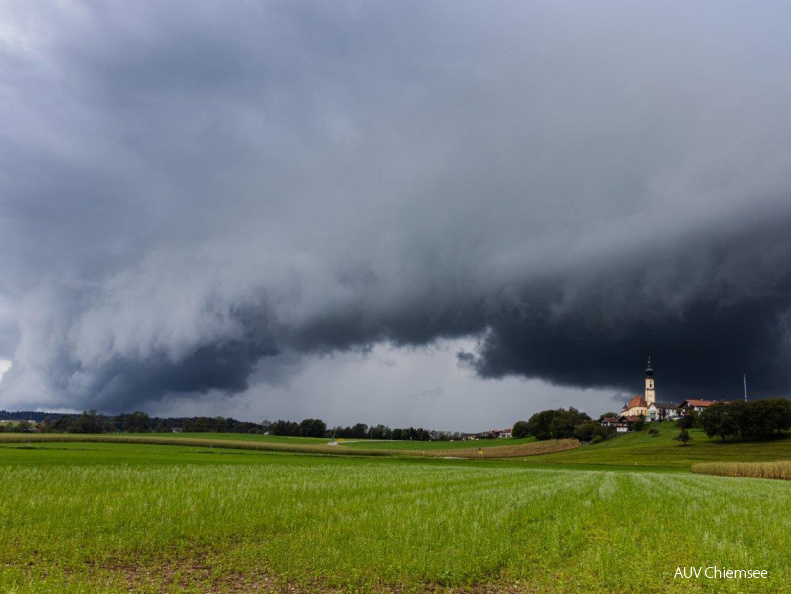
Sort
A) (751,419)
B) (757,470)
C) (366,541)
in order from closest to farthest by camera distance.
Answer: (366,541)
(757,470)
(751,419)

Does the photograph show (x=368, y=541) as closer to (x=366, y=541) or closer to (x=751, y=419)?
(x=366, y=541)

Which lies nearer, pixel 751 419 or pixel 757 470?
pixel 757 470

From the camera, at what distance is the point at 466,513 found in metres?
20.2

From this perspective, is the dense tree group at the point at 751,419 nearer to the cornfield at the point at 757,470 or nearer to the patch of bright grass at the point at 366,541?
the cornfield at the point at 757,470

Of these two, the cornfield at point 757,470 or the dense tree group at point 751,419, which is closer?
the cornfield at point 757,470

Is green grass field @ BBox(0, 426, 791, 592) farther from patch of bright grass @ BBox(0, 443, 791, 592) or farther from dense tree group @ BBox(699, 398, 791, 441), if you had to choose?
dense tree group @ BBox(699, 398, 791, 441)

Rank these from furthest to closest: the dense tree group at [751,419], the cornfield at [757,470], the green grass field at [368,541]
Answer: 1. the dense tree group at [751,419]
2. the cornfield at [757,470]
3. the green grass field at [368,541]

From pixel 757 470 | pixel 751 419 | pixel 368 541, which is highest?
pixel 368 541

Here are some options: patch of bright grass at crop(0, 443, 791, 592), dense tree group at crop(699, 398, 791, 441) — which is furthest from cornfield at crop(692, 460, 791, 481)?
dense tree group at crop(699, 398, 791, 441)

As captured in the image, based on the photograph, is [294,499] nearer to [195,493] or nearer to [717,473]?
[195,493]

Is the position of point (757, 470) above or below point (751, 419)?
below

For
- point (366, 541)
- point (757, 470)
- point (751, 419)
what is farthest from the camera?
point (751, 419)

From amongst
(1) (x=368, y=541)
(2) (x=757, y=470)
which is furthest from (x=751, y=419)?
(1) (x=368, y=541)

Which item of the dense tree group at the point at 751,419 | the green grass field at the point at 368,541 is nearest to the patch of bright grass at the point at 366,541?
the green grass field at the point at 368,541
